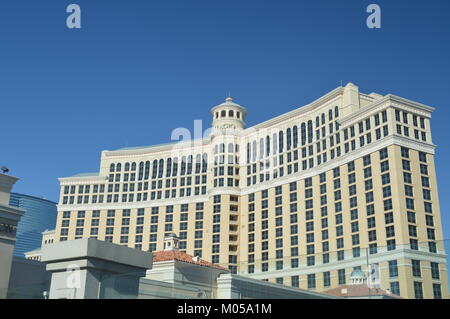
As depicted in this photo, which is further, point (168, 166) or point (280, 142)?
point (168, 166)

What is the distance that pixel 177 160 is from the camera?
129125 millimetres

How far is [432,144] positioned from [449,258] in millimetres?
82593

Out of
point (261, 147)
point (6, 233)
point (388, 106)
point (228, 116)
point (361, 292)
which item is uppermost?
point (228, 116)

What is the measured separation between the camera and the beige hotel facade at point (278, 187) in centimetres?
8756

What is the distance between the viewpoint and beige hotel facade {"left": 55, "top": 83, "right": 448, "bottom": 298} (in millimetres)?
87562

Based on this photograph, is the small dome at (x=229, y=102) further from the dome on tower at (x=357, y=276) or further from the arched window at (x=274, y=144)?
the dome on tower at (x=357, y=276)

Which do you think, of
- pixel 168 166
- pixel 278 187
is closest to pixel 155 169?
pixel 168 166

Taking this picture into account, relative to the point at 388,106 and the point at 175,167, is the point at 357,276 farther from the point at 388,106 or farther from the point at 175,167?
the point at 175,167

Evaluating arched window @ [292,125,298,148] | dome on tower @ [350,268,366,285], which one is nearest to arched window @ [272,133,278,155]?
arched window @ [292,125,298,148]

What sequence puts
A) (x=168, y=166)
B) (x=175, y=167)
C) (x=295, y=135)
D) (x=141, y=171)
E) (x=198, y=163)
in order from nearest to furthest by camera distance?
(x=295, y=135)
(x=198, y=163)
(x=175, y=167)
(x=168, y=166)
(x=141, y=171)

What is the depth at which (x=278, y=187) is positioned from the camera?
110 metres

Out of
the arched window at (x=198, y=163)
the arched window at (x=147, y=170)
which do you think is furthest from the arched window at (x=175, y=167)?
the arched window at (x=147, y=170)
